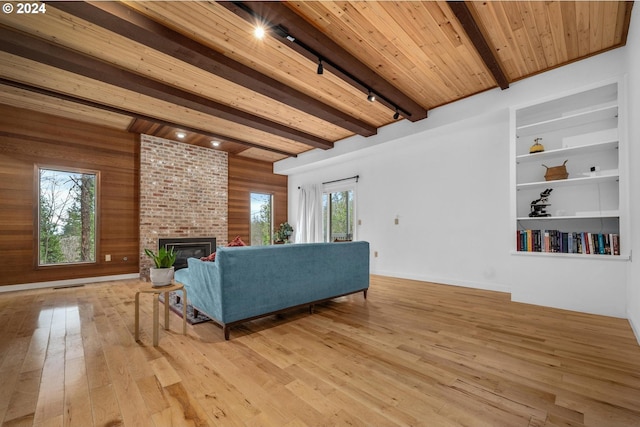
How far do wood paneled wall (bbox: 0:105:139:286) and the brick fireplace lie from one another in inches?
8.5

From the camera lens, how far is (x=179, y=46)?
8.64 ft

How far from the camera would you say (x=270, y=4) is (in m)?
2.23

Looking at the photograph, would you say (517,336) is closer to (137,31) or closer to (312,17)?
(312,17)

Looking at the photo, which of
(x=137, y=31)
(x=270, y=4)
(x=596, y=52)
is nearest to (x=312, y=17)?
(x=270, y=4)

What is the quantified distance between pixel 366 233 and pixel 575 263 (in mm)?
3503

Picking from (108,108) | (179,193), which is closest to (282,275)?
(108,108)

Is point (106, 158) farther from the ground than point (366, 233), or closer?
farther from the ground

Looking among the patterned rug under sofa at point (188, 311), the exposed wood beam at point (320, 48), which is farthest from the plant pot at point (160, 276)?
the exposed wood beam at point (320, 48)

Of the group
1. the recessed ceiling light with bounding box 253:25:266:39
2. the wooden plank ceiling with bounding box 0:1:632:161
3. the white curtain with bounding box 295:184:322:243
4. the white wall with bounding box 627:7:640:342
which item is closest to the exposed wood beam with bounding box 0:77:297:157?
the wooden plank ceiling with bounding box 0:1:632:161

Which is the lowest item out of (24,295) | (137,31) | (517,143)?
(24,295)

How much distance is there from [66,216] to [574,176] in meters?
7.75

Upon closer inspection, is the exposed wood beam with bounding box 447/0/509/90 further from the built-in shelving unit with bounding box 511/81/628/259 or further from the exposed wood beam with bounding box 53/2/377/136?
the exposed wood beam with bounding box 53/2/377/136

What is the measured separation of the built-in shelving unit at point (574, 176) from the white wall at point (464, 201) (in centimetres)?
18

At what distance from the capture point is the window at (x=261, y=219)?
7354 millimetres
